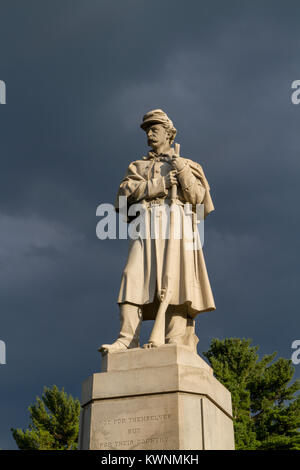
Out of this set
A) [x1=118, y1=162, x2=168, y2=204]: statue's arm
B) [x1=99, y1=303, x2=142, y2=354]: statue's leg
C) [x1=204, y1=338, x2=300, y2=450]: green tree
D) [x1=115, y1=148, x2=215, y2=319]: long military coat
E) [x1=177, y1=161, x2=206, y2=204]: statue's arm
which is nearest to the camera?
[x1=99, y1=303, x2=142, y2=354]: statue's leg

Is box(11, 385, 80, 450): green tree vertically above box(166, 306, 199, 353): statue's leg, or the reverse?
box(11, 385, 80, 450): green tree

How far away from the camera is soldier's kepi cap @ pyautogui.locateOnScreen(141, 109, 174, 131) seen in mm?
11641

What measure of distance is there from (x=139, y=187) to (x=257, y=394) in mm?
29889

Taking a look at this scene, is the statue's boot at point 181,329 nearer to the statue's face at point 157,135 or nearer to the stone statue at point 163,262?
the stone statue at point 163,262

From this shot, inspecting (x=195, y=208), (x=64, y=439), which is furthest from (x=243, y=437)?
(x=195, y=208)

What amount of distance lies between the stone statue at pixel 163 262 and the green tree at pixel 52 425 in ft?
80.0

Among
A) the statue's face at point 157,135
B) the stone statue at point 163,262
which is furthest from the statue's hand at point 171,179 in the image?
the statue's face at point 157,135

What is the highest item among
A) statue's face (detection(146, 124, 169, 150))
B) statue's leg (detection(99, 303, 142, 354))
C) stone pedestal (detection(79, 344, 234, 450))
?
statue's face (detection(146, 124, 169, 150))

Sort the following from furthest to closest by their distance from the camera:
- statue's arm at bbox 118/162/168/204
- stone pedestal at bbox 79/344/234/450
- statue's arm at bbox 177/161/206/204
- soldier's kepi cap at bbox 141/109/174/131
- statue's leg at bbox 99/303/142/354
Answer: soldier's kepi cap at bbox 141/109/174/131 < statue's arm at bbox 118/162/168/204 < statue's arm at bbox 177/161/206/204 < statue's leg at bbox 99/303/142/354 < stone pedestal at bbox 79/344/234/450

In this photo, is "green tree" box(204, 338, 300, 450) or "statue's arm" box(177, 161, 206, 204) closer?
"statue's arm" box(177, 161, 206, 204)

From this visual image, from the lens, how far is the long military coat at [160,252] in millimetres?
10117

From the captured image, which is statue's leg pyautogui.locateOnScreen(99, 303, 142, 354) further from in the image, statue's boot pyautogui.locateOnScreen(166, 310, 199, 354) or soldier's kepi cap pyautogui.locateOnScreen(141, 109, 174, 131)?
soldier's kepi cap pyautogui.locateOnScreen(141, 109, 174, 131)

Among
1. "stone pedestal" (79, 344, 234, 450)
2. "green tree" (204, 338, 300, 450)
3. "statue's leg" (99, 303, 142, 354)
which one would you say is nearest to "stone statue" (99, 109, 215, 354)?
"statue's leg" (99, 303, 142, 354)
